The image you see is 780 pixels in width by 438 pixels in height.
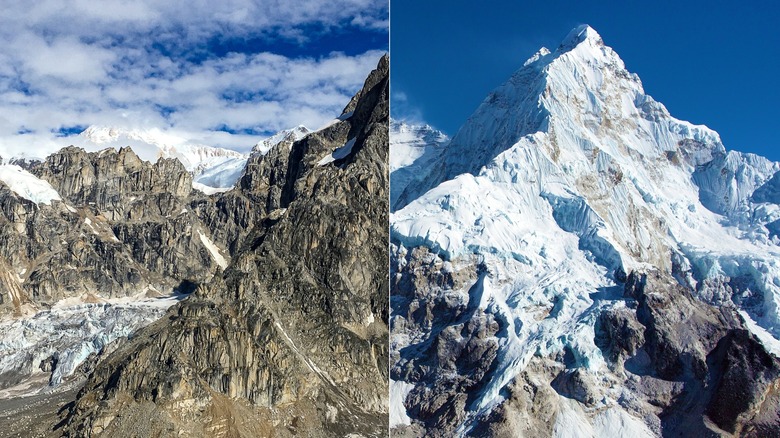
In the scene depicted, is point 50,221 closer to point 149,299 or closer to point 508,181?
point 149,299

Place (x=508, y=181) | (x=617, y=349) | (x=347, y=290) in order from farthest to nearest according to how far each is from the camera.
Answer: (x=508, y=181) → (x=347, y=290) → (x=617, y=349)

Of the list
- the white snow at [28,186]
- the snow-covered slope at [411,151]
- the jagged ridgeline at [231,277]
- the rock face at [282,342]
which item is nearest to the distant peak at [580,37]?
the snow-covered slope at [411,151]

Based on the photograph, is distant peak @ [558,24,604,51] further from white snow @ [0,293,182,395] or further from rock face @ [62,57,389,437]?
white snow @ [0,293,182,395]

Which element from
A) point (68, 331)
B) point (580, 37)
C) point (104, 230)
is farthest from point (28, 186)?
point (580, 37)

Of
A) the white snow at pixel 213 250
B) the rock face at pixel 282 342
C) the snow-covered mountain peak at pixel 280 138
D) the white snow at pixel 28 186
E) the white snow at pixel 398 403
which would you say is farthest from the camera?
the snow-covered mountain peak at pixel 280 138

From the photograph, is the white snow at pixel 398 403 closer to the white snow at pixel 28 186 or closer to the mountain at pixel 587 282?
the mountain at pixel 587 282

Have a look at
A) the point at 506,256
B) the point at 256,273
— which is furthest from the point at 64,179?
the point at 506,256

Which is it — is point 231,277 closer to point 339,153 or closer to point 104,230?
point 339,153
